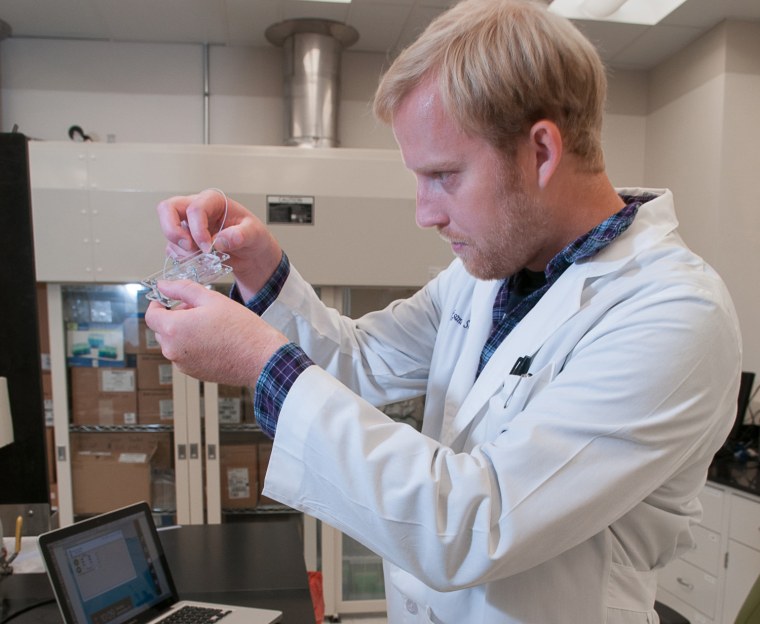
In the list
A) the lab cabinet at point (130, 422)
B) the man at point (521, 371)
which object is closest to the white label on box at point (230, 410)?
the lab cabinet at point (130, 422)

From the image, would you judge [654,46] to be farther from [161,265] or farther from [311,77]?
[161,265]

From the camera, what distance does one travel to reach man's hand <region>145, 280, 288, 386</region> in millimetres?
751

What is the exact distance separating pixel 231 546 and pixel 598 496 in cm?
97

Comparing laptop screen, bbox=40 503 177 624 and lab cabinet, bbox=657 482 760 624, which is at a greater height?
laptop screen, bbox=40 503 177 624

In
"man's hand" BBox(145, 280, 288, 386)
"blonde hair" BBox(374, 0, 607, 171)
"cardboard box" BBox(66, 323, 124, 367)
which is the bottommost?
"cardboard box" BBox(66, 323, 124, 367)

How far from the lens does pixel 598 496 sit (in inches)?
25.4

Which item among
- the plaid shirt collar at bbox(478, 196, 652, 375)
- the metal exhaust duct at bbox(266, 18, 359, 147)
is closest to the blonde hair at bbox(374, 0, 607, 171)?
the plaid shirt collar at bbox(478, 196, 652, 375)

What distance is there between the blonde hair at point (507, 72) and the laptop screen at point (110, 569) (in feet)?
2.99

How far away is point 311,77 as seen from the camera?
9.38 ft

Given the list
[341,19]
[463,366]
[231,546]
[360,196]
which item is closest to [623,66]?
[341,19]

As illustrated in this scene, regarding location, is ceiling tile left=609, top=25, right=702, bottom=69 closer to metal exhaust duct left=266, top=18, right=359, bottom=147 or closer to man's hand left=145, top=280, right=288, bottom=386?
metal exhaust duct left=266, top=18, right=359, bottom=147

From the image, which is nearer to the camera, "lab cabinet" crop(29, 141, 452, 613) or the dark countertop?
the dark countertop

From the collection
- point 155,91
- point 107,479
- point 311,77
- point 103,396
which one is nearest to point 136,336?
point 103,396

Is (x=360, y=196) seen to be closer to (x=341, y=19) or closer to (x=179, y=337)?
(x=341, y=19)
